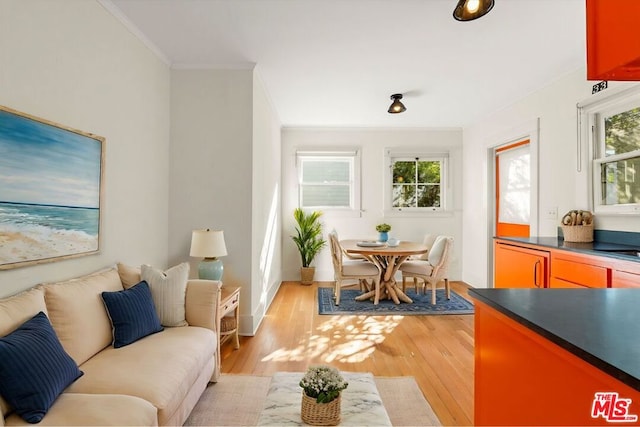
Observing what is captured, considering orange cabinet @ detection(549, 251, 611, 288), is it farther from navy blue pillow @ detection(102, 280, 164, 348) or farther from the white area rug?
navy blue pillow @ detection(102, 280, 164, 348)

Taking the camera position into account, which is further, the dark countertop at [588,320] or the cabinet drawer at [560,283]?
the cabinet drawer at [560,283]

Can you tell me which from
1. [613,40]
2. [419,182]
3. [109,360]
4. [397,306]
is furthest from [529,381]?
[419,182]

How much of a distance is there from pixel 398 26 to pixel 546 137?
2309mm

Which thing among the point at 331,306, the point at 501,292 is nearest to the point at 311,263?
the point at 331,306

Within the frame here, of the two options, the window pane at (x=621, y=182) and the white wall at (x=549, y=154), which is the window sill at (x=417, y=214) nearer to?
the white wall at (x=549, y=154)

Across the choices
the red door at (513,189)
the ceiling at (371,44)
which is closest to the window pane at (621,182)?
the ceiling at (371,44)

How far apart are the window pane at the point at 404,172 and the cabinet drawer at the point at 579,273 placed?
3.53 meters

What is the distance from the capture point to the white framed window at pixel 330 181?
6109 millimetres

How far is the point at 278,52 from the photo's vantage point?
325cm

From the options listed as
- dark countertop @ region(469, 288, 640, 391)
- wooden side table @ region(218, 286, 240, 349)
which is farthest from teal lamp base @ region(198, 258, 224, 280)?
dark countertop @ region(469, 288, 640, 391)

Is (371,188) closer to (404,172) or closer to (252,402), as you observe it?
(404,172)

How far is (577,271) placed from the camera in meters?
2.59

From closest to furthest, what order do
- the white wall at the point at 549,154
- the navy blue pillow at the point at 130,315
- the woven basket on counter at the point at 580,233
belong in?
1. the navy blue pillow at the point at 130,315
2. the woven basket on counter at the point at 580,233
3. the white wall at the point at 549,154

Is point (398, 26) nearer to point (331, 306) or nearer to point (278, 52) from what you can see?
point (278, 52)
